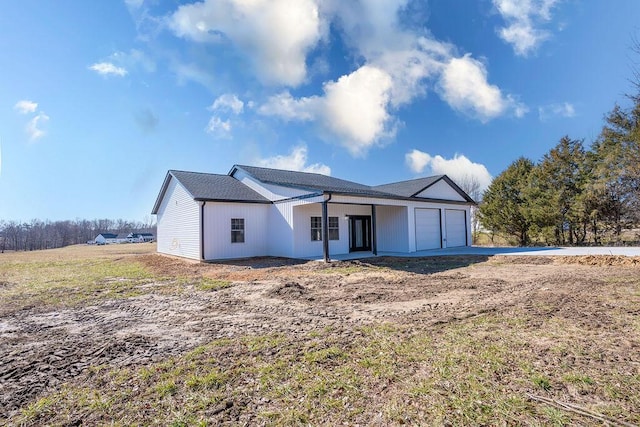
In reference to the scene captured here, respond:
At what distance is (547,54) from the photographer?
40.9 ft

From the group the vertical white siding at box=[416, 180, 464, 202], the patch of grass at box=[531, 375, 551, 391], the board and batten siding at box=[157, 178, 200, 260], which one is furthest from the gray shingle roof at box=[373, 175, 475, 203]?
the patch of grass at box=[531, 375, 551, 391]

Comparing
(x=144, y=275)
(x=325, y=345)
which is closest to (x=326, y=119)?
(x=144, y=275)

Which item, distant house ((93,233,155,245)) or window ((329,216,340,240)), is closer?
window ((329,216,340,240))

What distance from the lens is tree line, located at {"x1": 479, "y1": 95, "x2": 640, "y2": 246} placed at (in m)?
17.1

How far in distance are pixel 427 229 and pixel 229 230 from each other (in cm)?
1047

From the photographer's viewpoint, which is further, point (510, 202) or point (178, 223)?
point (510, 202)

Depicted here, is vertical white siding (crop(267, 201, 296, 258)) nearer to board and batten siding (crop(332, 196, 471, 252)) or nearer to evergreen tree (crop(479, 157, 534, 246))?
board and batten siding (crop(332, 196, 471, 252))

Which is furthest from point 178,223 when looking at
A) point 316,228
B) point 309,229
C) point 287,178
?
point 316,228

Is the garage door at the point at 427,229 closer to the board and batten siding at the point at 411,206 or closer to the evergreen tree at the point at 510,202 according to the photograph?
the board and batten siding at the point at 411,206

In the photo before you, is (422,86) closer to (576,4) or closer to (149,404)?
(576,4)

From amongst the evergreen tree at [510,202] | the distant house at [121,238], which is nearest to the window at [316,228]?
the evergreen tree at [510,202]

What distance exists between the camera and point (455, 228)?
63.0 ft

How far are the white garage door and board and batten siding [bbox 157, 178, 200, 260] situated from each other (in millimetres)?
13792

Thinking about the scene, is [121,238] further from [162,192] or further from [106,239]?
[162,192]
